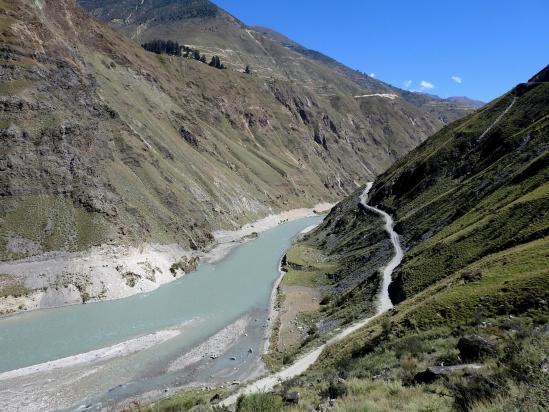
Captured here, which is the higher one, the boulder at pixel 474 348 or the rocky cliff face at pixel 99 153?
the rocky cliff face at pixel 99 153

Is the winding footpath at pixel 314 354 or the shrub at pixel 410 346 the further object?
the winding footpath at pixel 314 354

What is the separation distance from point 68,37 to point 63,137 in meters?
53.1

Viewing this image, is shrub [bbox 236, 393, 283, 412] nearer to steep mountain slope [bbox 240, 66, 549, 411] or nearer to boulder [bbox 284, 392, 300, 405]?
boulder [bbox 284, 392, 300, 405]

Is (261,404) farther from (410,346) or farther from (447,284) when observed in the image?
(447,284)

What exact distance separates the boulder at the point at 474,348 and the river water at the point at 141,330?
79.9 ft

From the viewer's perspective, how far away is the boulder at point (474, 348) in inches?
612

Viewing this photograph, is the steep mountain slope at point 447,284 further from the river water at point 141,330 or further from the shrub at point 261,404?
the river water at point 141,330

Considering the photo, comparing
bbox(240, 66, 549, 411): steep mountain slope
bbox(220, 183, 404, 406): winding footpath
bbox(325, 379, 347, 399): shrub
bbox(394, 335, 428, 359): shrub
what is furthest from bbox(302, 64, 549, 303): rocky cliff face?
bbox(325, 379, 347, 399): shrub

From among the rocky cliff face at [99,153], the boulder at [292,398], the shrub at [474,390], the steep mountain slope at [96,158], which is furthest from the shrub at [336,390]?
the rocky cliff face at [99,153]

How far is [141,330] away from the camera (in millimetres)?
47156

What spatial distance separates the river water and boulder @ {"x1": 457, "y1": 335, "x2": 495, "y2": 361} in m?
24.4

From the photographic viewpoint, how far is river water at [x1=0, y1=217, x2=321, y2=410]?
35.2 metres

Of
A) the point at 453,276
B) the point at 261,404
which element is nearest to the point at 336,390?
the point at 261,404

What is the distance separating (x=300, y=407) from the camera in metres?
15.3
